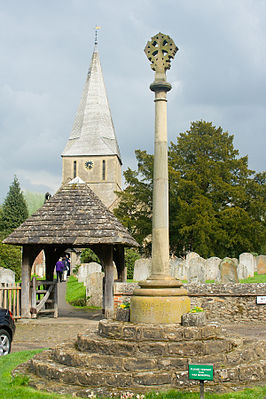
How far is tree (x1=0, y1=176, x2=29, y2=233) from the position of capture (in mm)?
50656

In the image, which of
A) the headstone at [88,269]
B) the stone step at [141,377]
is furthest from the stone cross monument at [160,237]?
the headstone at [88,269]

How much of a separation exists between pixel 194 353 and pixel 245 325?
7.29m

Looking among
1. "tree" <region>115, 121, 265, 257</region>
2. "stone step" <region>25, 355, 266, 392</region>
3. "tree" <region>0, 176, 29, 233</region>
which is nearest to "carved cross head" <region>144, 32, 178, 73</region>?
"stone step" <region>25, 355, 266, 392</region>

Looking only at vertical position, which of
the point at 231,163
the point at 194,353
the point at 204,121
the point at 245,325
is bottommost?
the point at 245,325

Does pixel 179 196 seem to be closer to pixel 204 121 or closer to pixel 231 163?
pixel 231 163

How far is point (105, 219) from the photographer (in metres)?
13.5

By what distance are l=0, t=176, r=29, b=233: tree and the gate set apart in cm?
3597

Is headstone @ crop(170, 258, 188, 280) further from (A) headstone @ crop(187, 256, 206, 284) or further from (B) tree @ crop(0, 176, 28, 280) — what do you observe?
(B) tree @ crop(0, 176, 28, 280)

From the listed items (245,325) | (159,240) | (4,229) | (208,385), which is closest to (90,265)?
(245,325)

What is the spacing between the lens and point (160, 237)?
6.96 meters

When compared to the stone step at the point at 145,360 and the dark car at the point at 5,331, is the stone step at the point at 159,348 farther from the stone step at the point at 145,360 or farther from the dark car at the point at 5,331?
the dark car at the point at 5,331

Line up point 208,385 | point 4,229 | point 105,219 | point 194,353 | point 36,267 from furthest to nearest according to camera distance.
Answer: point 4,229 < point 36,267 < point 105,219 < point 194,353 < point 208,385

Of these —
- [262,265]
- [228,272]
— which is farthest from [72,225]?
[262,265]

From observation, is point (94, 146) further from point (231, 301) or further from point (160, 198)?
point (160, 198)
